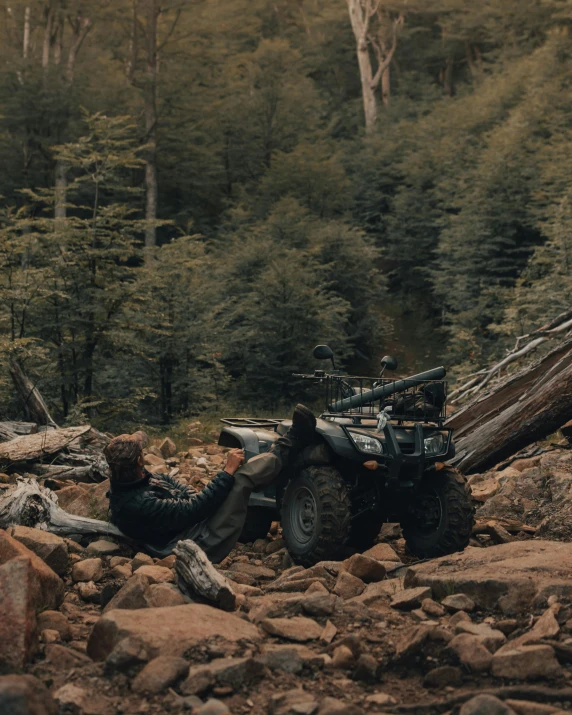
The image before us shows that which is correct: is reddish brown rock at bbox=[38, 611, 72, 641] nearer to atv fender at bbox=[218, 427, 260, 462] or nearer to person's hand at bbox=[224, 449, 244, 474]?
person's hand at bbox=[224, 449, 244, 474]

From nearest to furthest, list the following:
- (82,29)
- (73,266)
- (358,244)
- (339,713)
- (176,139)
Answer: (339,713)
(73,266)
(358,244)
(82,29)
(176,139)

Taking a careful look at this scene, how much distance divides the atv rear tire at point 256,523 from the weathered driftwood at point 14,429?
4.32 metres

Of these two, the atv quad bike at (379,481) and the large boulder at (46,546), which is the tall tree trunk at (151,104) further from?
the large boulder at (46,546)

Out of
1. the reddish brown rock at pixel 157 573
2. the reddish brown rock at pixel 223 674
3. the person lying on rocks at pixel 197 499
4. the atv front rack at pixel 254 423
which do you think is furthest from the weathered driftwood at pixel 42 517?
the reddish brown rock at pixel 223 674

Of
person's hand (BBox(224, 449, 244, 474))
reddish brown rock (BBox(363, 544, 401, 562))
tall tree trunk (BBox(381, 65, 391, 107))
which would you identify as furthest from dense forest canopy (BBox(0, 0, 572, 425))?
reddish brown rock (BBox(363, 544, 401, 562))

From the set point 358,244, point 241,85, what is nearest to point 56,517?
point 358,244

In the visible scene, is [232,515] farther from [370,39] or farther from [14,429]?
[370,39]

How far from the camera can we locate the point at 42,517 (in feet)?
20.0

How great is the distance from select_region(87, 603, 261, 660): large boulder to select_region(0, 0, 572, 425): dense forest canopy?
8.81m

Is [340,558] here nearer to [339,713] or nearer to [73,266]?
[339,713]

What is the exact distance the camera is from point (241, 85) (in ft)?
126

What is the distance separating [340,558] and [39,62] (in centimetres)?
3107

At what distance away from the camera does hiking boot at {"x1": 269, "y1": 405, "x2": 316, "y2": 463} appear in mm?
5754

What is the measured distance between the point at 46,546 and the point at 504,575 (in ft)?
9.57
